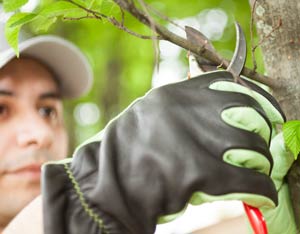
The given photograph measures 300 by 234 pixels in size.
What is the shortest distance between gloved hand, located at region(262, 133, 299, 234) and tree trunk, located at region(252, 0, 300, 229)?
0.07ft

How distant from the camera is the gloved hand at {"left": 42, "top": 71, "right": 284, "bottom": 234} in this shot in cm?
100

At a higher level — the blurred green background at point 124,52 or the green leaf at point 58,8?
the blurred green background at point 124,52

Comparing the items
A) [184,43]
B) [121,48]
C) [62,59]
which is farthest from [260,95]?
[121,48]

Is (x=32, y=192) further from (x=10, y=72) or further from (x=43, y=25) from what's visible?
(x=43, y=25)

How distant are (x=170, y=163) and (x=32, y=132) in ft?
4.72

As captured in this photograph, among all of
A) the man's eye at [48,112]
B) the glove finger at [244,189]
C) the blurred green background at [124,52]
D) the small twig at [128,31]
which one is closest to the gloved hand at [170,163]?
the glove finger at [244,189]

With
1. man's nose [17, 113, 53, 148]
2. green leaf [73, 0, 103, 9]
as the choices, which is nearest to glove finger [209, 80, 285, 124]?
green leaf [73, 0, 103, 9]

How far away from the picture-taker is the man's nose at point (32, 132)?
2304mm

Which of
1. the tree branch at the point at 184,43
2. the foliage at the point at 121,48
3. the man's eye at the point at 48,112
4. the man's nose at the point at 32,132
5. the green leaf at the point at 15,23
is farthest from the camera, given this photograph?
the foliage at the point at 121,48

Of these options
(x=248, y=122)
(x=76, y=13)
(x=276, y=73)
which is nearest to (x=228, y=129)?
(x=248, y=122)

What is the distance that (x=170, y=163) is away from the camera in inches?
39.9

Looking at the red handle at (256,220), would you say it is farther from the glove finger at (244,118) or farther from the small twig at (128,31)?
the small twig at (128,31)

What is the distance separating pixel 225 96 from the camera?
1.04 meters

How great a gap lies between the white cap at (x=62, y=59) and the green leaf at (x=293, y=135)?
1458mm
